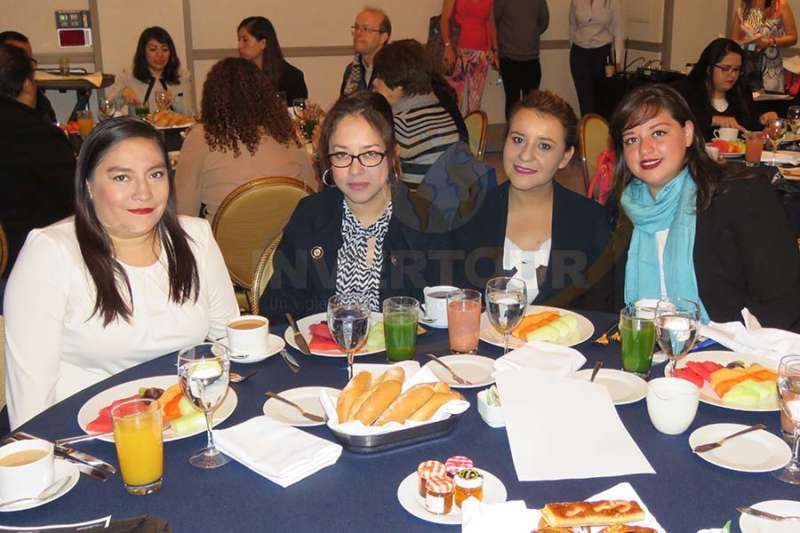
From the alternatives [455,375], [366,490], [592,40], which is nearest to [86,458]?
[366,490]

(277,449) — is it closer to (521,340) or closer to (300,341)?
(300,341)

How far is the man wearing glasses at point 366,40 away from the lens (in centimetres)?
553

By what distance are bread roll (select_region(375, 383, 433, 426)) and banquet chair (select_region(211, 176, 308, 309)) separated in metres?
1.61

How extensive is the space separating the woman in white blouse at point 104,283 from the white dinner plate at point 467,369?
2.24ft

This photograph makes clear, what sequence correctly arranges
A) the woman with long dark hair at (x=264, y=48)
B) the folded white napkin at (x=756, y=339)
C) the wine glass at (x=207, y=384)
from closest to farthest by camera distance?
1. the wine glass at (x=207, y=384)
2. the folded white napkin at (x=756, y=339)
3. the woman with long dark hair at (x=264, y=48)

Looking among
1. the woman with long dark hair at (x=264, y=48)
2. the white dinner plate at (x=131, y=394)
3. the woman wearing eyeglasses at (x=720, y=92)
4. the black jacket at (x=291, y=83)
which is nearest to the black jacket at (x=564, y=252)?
the white dinner plate at (x=131, y=394)

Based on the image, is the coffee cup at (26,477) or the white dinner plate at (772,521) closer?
the white dinner plate at (772,521)

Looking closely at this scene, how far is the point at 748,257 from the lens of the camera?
241 cm

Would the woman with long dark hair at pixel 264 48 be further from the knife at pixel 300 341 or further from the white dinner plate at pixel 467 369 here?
the white dinner plate at pixel 467 369

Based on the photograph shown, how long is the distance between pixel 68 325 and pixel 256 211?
1.20m

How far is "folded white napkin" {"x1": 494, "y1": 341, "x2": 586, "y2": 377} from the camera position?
1777mm

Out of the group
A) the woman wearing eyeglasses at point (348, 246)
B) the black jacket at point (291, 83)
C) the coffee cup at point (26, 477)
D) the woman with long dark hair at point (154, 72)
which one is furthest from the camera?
the black jacket at point (291, 83)

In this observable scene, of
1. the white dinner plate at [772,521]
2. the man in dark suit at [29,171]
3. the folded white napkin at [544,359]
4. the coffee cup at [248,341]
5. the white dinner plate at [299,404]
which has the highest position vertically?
the man in dark suit at [29,171]

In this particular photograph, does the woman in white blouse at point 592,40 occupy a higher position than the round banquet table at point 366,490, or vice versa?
the woman in white blouse at point 592,40
